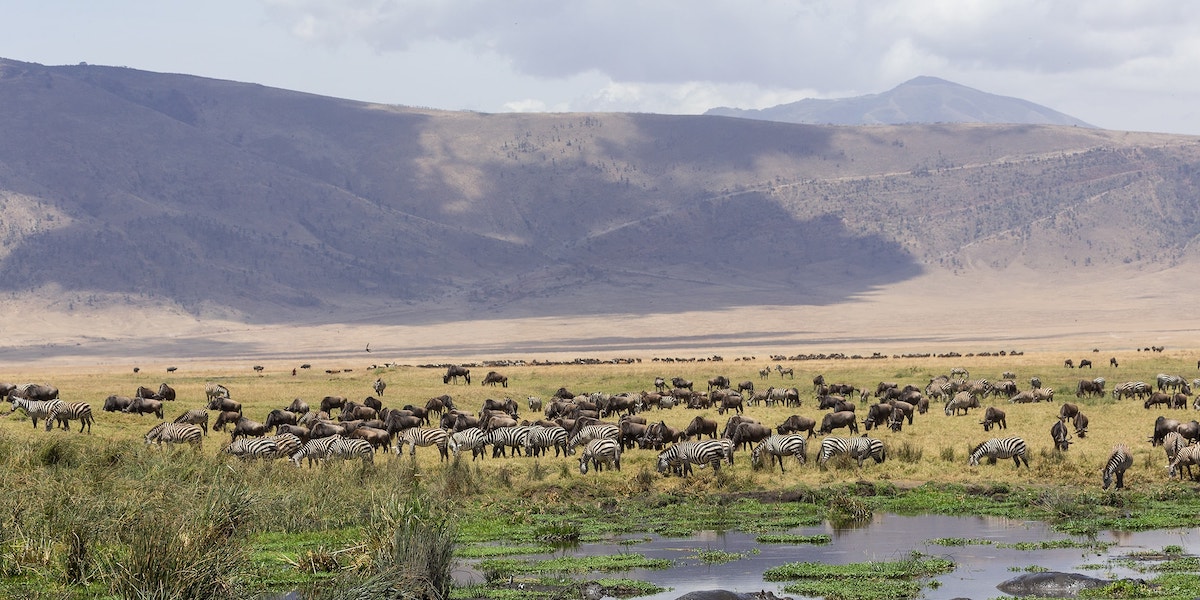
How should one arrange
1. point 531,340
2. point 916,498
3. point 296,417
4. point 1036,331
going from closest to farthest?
point 916,498 → point 296,417 → point 1036,331 → point 531,340

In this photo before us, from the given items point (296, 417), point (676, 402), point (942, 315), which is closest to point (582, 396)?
point (676, 402)

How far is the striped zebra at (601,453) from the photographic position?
3316 cm

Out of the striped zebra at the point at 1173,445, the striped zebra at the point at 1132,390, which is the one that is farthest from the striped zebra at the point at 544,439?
the striped zebra at the point at 1132,390

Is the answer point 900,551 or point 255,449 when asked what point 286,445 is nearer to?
point 255,449

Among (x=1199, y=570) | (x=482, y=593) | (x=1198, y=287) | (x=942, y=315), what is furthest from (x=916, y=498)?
(x=1198, y=287)

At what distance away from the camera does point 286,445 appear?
32.9 m

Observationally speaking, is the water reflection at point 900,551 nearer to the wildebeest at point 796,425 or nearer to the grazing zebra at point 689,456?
the grazing zebra at point 689,456

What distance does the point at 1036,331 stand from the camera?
146375 millimetres

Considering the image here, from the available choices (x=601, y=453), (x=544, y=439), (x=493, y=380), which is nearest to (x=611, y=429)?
(x=544, y=439)

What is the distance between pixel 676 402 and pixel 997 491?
25616mm

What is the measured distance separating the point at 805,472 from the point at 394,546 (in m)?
16.0

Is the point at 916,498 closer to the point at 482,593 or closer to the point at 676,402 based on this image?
the point at 482,593

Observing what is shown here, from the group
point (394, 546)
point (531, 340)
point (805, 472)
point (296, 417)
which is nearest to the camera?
point (394, 546)

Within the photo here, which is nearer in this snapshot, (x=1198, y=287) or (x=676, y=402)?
(x=676, y=402)
